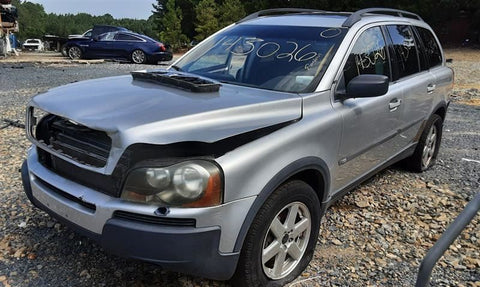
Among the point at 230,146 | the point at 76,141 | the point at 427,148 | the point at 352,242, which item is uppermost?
the point at 230,146

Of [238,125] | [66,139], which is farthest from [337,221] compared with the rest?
[66,139]

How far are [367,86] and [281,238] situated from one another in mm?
1206

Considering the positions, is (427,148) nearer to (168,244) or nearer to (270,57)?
(270,57)

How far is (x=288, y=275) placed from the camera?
9.14ft

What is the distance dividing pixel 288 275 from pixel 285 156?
2.76 feet

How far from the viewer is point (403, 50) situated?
→ 4.21 m

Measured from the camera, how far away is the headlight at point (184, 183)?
2.13m

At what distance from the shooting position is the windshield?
3.13m

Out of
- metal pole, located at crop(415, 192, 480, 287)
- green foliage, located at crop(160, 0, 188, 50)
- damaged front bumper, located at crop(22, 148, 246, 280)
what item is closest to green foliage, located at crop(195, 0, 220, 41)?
green foliage, located at crop(160, 0, 188, 50)

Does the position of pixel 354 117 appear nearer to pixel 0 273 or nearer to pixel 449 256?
pixel 449 256

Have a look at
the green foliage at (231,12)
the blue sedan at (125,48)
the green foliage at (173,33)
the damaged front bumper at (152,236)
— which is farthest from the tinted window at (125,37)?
the green foliage at (231,12)

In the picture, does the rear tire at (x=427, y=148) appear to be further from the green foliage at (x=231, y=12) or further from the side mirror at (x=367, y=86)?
the green foliage at (x=231, y=12)

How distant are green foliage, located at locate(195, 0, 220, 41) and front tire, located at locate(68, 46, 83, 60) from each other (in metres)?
18.8

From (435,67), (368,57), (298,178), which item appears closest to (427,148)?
(435,67)
